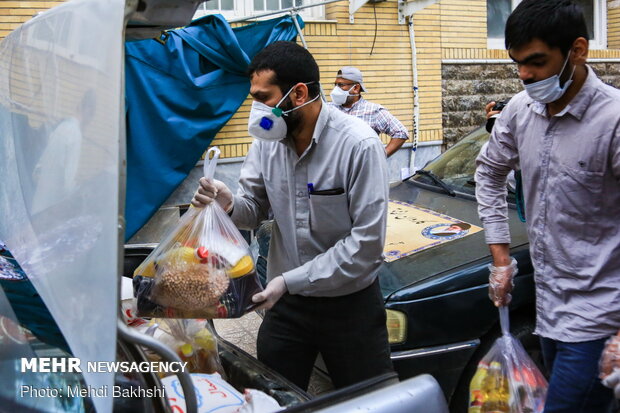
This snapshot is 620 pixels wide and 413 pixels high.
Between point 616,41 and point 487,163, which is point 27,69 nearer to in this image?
point 487,163

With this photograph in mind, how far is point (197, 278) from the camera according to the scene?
217cm

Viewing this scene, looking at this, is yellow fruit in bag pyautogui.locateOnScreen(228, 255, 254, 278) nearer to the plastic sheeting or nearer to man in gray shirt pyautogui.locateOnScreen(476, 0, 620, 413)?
the plastic sheeting

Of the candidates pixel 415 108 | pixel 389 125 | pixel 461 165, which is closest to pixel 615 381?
pixel 461 165

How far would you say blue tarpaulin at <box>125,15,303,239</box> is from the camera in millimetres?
6707

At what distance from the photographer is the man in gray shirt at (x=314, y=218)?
99.0 inches

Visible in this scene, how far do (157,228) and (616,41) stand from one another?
28.0 ft

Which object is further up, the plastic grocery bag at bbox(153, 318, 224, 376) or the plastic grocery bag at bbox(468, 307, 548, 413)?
the plastic grocery bag at bbox(153, 318, 224, 376)

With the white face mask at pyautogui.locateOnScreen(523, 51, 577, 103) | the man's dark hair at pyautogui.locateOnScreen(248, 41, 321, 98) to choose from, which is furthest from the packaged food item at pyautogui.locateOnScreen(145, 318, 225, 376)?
the white face mask at pyautogui.locateOnScreen(523, 51, 577, 103)

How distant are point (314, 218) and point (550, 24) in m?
1.13

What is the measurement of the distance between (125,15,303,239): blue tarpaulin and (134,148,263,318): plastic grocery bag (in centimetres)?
464

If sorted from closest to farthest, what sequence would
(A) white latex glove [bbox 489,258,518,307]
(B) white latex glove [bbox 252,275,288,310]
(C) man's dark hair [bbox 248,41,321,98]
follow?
(B) white latex glove [bbox 252,275,288,310], (C) man's dark hair [bbox 248,41,321,98], (A) white latex glove [bbox 489,258,518,307]

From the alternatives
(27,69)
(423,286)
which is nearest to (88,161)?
(27,69)

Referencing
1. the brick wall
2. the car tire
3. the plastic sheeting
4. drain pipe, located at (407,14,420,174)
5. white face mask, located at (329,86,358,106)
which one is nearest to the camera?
the plastic sheeting

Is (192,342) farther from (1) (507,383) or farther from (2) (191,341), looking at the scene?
(1) (507,383)
